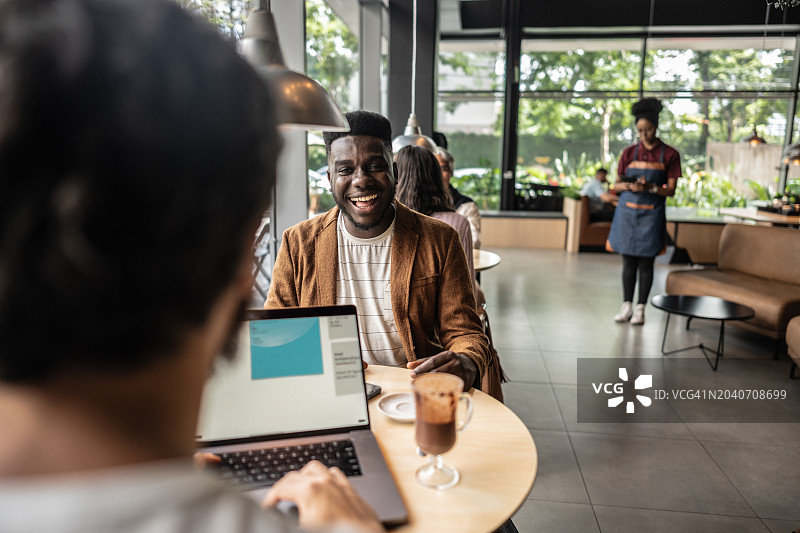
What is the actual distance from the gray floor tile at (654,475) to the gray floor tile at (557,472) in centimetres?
4

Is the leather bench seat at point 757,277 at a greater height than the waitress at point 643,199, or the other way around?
the waitress at point 643,199

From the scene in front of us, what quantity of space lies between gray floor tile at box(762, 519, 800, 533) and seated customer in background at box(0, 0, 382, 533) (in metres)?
2.47

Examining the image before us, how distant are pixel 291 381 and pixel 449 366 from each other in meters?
0.44

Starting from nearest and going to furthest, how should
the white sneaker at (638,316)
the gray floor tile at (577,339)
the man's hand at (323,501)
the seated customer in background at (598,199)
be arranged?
the man's hand at (323,501), the gray floor tile at (577,339), the white sneaker at (638,316), the seated customer in background at (598,199)

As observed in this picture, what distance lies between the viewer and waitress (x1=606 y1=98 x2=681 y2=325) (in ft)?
15.6

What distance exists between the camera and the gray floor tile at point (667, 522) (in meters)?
2.12

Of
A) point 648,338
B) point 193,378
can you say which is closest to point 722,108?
point 648,338

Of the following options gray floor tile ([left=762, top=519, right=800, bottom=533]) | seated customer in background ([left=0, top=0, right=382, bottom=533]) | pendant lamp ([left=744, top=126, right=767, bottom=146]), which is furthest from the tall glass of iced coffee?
pendant lamp ([left=744, top=126, right=767, bottom=146])

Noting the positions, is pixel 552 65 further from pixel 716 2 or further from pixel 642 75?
pixel 716 2

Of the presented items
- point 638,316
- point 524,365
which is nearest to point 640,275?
point 638,316

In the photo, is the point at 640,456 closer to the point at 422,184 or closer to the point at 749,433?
the point at 749,433

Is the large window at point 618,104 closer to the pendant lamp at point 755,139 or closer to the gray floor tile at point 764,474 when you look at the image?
the pendant lamp at point 755,139

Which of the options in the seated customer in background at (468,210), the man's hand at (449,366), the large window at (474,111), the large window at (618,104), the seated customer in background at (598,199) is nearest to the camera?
the man's hand at (449,366)

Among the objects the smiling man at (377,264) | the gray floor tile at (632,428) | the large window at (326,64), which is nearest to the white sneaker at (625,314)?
the gray floor tile at (632,428)
